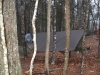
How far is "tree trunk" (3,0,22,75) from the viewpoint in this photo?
330 cm

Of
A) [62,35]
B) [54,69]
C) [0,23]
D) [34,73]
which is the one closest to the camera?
[0,23]

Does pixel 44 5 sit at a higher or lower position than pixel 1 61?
higher

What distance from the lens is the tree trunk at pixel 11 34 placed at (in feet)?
10.8

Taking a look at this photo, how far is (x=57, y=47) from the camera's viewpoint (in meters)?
7.74

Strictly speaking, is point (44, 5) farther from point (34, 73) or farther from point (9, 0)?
point (9, 0)

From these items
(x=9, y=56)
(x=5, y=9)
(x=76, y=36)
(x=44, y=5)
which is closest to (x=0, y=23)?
(x=5, y=9)

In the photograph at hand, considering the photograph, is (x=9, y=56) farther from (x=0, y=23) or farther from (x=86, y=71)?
(x=86, y=71)

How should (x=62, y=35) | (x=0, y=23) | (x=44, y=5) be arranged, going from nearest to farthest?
1. (x=0, y=23)
2. (x=62, y=35)
3. (x=44, y=5)

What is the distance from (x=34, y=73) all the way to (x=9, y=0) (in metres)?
3.17

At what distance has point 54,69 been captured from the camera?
21.5 ft

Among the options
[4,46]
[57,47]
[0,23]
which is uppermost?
[0,23]

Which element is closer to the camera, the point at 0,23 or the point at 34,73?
the point at 0,23

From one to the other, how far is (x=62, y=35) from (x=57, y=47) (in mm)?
791

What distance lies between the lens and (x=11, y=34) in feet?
11.0
